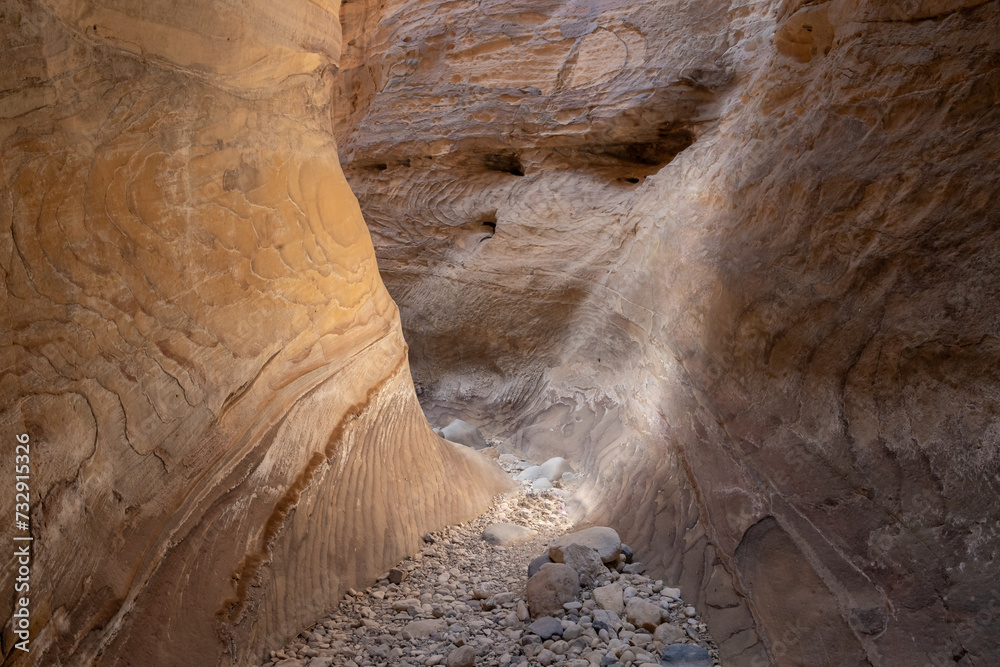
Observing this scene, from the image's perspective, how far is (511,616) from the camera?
2.13 metres

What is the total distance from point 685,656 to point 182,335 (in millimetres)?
1642

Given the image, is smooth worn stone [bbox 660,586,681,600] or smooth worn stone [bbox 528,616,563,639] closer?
smooth worn stone [bbox 528,616,563,639]

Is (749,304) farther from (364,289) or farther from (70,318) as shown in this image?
(70,318)

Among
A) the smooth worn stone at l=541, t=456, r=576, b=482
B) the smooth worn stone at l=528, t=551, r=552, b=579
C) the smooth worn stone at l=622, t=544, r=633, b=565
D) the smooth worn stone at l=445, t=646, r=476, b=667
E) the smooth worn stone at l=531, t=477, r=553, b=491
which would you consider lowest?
the smooth worn stone at l=541, t=456, r=576, b=482

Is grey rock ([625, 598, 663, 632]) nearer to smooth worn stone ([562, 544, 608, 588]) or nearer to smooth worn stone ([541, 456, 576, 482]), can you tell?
smooth worn stone ([562, 544, 608, 588])

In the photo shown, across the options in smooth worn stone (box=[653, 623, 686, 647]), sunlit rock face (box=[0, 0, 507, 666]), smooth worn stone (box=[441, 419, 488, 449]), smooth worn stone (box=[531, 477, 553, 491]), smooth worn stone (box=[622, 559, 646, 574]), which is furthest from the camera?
smooth worn stone (box=[441, 419, 488, 449])

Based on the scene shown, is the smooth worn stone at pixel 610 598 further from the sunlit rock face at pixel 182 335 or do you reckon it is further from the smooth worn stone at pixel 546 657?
the sunlit rock face at pixel 182 335

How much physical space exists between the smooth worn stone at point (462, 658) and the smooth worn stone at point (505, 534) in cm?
88

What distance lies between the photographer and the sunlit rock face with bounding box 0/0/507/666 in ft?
4.67

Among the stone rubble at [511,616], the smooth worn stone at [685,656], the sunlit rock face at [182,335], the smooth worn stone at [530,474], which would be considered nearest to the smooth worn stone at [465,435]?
the smooth worn stone at [530,474]

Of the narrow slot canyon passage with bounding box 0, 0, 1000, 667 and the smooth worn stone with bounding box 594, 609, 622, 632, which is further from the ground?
the narrow slot canyon passage with bounding box 0, 0, 1000, 667

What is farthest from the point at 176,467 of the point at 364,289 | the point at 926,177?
the point at 926,177

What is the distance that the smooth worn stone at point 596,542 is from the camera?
A: 2.42m

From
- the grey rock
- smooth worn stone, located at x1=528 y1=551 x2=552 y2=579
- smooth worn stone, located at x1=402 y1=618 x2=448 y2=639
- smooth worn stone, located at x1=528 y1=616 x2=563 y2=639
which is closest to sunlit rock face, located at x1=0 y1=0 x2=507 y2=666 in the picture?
smooth worn stone, located at x1=402 y1=618 x2=448 y2=639
